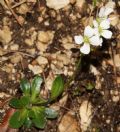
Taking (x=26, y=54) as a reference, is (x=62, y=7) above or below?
above

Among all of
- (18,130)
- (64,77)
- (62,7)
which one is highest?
(62,7)

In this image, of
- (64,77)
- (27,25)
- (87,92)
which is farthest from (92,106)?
(27,25)

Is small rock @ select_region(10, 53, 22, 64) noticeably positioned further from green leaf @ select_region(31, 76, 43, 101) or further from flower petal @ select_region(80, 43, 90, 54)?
flower petal @ select_region(80, 43, 90, 54)

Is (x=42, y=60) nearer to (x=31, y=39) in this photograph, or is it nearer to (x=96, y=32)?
(x=31, y=39)

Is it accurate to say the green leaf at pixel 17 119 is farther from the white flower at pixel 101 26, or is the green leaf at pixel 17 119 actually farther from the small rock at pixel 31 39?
the white flower at pixel 101 26

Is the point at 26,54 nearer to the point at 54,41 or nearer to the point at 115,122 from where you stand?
the point at 54,41

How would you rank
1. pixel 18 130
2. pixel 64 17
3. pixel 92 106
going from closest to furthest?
pixel 18 130, pixel 92 106, pixel 64 17
